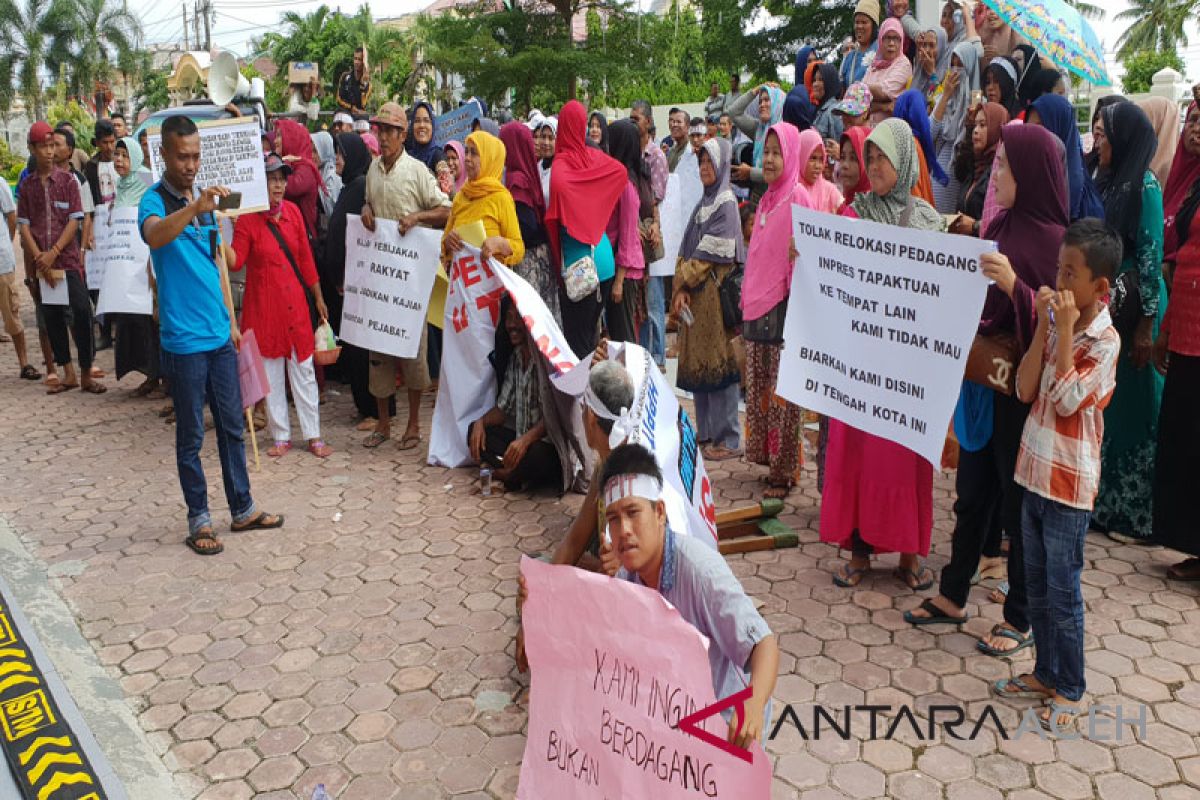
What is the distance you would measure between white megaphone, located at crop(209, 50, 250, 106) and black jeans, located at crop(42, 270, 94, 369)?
2102 millimetres

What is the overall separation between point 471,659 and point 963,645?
2.05m

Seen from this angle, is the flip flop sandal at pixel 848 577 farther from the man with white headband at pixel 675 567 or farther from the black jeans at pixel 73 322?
the black jeans at pixel 73 322

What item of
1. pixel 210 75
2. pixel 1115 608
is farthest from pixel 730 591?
pixel 210 75

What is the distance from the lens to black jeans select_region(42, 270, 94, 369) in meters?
8.81

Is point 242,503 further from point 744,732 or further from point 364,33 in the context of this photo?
point 364,33

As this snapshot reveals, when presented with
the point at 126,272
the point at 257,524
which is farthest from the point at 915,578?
the point at 126,272

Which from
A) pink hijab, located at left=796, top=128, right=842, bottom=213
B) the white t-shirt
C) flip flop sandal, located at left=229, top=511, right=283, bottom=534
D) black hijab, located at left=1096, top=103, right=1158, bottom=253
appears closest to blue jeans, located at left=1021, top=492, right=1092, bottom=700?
black hijab, located at left=1096, top=103, right=1158, bottom=253

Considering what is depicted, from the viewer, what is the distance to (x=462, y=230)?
20.4 ft

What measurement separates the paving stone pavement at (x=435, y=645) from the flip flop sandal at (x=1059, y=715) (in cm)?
9

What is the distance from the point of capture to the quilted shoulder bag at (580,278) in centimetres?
639

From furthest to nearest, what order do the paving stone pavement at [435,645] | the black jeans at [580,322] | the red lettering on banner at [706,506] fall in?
the black jeans at [580,322] < the red lettering on banner at [706,506] < the paving stone pavement at [435,645]

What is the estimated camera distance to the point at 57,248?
8.62m

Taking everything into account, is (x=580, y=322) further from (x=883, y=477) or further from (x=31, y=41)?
(x=31, y=41)

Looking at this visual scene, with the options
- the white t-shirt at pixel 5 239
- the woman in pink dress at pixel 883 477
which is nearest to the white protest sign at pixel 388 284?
the woman in pink dress at pixel 883 477
